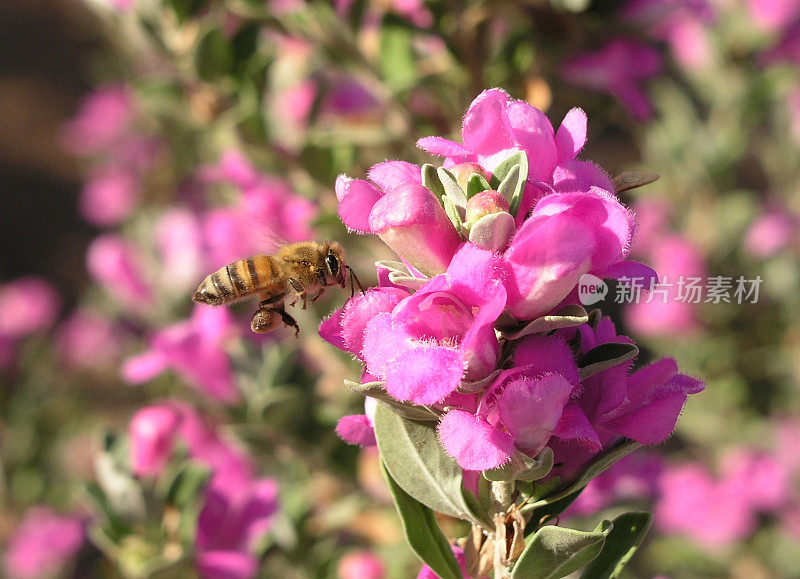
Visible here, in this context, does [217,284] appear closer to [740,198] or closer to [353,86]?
[353,86]

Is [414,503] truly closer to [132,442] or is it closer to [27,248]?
[132,442]

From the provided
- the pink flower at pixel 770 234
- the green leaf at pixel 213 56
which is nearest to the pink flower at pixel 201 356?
the green leaf at pixel 213 56

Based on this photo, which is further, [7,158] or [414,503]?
[7,158]

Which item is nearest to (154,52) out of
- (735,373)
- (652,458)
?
(652,458)

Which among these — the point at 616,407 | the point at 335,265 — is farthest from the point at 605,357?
the point at 335,265

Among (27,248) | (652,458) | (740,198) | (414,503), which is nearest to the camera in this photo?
(414,503)

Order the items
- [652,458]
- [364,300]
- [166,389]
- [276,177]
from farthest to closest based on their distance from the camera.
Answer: [166,389], [276,177], [652,458], [364,300]

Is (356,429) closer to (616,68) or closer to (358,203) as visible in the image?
(358,203)

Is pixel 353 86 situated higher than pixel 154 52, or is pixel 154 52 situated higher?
pixel 154 52

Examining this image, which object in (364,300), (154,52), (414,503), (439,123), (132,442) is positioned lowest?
(132,442)
